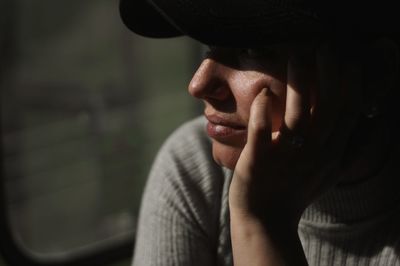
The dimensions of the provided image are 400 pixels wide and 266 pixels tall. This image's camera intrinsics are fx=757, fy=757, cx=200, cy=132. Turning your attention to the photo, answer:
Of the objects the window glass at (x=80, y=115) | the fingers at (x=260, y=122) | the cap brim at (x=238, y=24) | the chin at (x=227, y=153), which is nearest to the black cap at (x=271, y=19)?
the cap brim at (x=238, y=24)

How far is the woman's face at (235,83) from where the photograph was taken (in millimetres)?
1243

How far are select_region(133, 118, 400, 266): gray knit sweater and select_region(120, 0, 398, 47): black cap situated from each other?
1.19 feet

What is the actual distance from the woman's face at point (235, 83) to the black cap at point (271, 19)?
0.21ft

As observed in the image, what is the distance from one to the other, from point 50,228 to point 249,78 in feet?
6.70

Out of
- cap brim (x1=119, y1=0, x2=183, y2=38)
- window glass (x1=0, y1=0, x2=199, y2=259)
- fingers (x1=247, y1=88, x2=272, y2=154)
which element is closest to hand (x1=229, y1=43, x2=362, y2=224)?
fingers (x1=247, y1=88, x2=272, y2=154)

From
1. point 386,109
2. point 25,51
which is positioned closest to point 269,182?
point 386,109

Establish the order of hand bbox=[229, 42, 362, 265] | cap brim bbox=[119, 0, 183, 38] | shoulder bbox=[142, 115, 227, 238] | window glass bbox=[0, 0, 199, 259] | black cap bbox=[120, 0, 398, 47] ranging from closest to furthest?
black cap bbox=[120, 0, 398, 47]
hand bbox=[229, 42, 362, 265]
cap brim bbox=[119, 0, 183, 38]
shoulder bbox=[142, 115, 227, 238]
window glass bbox=[0, 0, 199, 259]

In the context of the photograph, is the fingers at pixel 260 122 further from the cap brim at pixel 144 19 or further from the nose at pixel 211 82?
the cap brim at pixel 144 19

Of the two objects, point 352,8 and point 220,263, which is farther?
point 220,263

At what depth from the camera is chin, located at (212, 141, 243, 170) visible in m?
1.33

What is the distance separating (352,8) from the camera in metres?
1.18

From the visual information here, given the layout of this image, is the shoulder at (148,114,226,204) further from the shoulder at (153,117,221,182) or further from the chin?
the chin

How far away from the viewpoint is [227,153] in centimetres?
133

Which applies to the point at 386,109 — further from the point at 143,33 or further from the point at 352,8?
the point at 143,33
